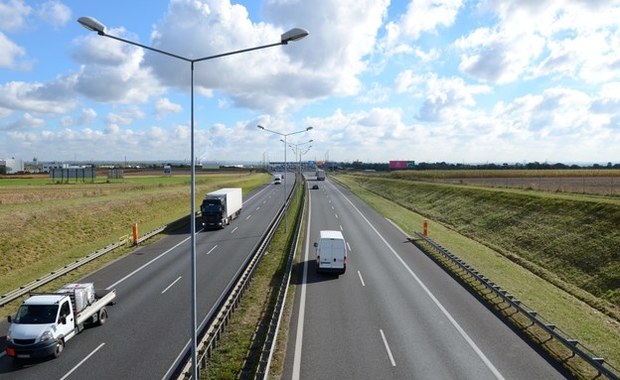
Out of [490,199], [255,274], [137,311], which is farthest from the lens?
[490,199]

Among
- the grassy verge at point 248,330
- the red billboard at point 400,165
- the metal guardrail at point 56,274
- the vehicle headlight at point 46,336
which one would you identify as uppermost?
the red billboard at point 400,165

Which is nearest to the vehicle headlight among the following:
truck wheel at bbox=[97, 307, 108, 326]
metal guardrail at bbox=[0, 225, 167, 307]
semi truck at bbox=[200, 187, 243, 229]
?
truck wheel at bbox=[97, 307, 108, 326]

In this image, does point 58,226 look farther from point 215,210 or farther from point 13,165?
point 13,165

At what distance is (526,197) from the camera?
45562 mm

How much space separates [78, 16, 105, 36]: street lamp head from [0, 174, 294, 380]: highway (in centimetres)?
1005

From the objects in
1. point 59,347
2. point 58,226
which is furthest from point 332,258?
point 58,226

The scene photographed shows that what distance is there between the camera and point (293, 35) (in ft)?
37.8

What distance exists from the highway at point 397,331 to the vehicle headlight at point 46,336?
321 inches

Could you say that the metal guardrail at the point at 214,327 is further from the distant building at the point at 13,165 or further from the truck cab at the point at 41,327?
the distant building at the point at 13,165

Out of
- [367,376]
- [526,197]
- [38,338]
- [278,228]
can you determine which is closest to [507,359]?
[367,376]

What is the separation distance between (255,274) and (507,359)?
14.7m

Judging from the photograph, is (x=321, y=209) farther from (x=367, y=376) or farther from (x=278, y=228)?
(x=367, y=376)

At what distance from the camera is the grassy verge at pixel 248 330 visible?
14141 mm

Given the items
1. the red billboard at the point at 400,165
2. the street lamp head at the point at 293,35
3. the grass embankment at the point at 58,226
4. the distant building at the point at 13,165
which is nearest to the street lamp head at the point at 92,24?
the street lamp head at the point at 293,35
